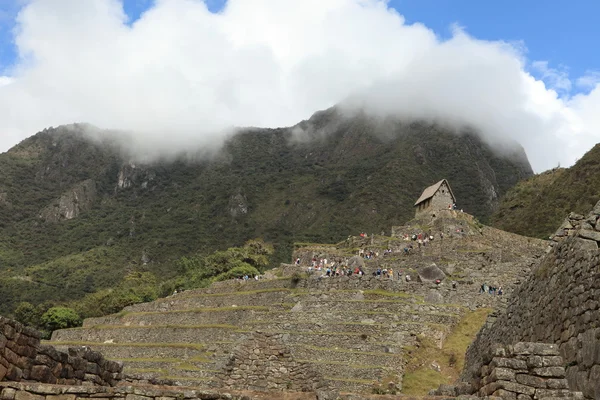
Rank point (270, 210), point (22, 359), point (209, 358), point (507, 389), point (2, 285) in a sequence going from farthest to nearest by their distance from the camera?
1. point (270, 210)
2. point (2, 285)
3. point (209, 358)
4. point (22, 359)
5. point (507, 389)

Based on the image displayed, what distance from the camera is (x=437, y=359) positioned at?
21.7 meters

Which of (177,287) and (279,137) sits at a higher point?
(279,137)

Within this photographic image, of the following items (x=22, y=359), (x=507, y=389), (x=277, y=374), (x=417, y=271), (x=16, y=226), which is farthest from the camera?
(x=16, y=226)

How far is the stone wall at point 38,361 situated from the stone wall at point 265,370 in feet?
6.70

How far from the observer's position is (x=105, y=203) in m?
145

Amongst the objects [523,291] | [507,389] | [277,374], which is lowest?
[277,374]

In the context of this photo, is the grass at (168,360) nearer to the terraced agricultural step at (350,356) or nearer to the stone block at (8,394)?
the terraced agricultural step at (350,356)

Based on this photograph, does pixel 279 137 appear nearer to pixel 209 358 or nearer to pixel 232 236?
pixel 232 236

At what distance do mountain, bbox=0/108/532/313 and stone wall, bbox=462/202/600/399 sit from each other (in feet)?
233

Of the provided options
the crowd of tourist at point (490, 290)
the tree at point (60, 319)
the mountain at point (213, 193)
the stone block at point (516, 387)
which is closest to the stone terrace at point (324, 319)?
the crowd of tourist at point (490, 290)

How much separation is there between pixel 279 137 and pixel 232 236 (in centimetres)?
7415

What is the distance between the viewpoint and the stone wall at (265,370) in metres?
9.32

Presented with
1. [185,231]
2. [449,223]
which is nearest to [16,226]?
[185,231]

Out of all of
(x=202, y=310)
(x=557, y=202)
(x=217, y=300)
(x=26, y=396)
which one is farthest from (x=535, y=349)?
(x=557, y=202)
